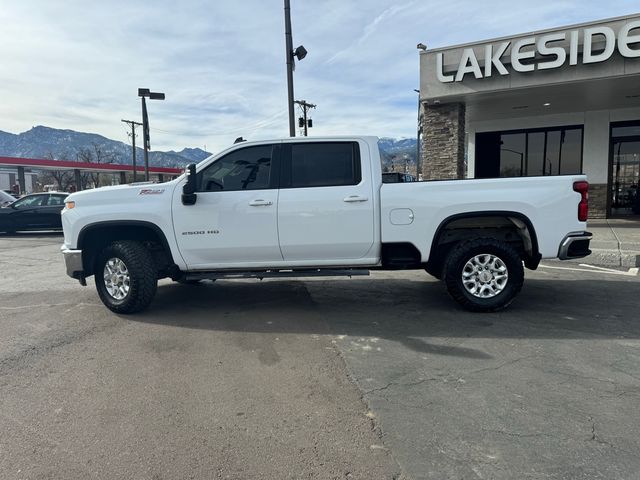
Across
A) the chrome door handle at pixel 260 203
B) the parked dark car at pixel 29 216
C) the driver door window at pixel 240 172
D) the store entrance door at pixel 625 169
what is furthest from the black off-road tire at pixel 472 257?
the parked dark car at pixel 29 216

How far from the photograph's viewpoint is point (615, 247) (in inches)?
366

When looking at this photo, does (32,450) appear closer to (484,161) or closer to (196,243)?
(196,243)

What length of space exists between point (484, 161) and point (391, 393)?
14.4 metres

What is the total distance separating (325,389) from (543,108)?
13.3 meters

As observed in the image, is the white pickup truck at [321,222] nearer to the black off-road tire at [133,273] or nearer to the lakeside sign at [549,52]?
the black off-road tire at [133,273]

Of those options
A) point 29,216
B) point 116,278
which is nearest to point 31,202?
point 29,216

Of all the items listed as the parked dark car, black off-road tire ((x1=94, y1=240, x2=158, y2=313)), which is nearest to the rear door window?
black off-road tire ((x1=94, y1=240, x2=158, y2=313))

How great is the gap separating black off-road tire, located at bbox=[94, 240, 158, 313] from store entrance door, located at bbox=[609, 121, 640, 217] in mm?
14416

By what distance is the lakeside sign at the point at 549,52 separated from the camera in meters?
10.2

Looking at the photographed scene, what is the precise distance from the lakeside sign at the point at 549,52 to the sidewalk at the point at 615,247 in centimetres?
380

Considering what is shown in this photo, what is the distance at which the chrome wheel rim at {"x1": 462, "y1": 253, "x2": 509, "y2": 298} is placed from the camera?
5.62 metres

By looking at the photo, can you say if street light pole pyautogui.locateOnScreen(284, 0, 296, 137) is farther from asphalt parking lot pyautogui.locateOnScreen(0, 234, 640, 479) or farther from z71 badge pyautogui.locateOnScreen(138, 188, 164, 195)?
asphalt parking lot pyautogui.locateOnScreen(0, 234, 640, 479)

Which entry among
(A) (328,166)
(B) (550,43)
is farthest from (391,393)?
(B) (550,43)

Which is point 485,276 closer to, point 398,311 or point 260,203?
point 398,311
